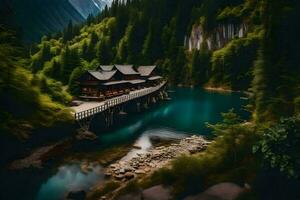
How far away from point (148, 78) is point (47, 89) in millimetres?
51903

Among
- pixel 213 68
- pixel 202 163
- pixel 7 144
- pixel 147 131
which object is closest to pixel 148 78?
pixel 213 68

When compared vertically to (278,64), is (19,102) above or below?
below

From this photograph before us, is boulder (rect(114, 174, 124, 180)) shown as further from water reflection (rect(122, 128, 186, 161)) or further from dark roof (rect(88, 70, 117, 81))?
dark roof (rect(88, 70, 117, 81))

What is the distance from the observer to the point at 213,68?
12588 centimetres

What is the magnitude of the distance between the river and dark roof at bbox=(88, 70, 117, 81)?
1044 cm

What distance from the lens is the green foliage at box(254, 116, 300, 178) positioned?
69.4ft

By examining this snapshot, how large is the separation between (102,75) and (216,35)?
79539 millimetres

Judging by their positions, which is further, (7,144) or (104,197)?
(7,144)

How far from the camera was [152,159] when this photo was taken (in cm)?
4041

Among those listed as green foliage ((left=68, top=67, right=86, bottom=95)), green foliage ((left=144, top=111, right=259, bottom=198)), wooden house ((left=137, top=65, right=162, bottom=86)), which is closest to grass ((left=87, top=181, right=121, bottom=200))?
green foliage ((left=144, top=111, right=259, bottom=198))

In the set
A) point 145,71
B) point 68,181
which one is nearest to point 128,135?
point 68,181

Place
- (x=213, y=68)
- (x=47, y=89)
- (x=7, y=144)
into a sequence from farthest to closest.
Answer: (x=213, y=68) → (x=47, y=89) → (x=7, y=144)

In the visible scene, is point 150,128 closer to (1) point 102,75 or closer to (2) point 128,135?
(2) point 128,135

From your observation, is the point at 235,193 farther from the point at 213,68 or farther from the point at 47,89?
the point at 213,68
